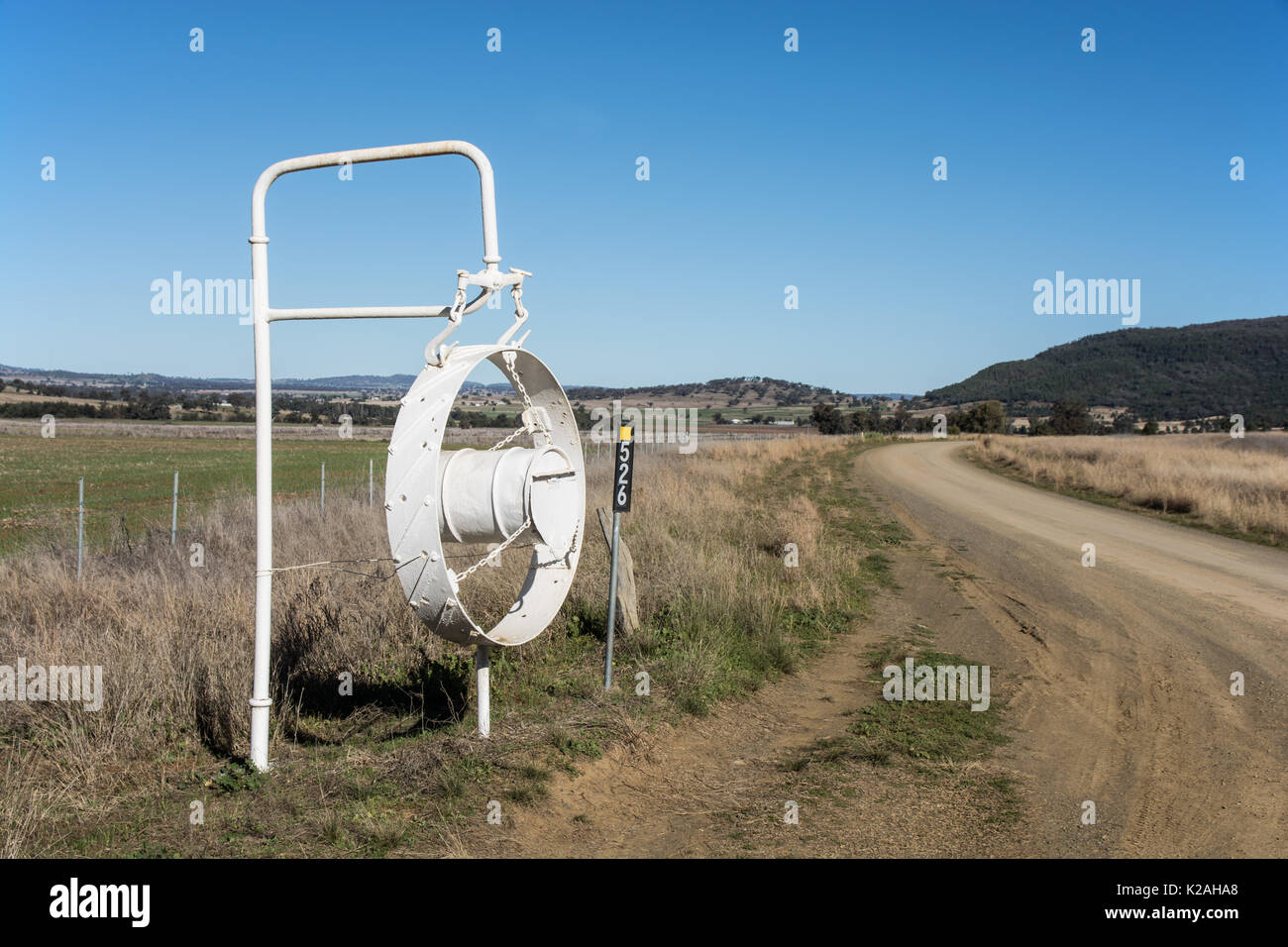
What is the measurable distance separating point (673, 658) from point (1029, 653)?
12.6ft

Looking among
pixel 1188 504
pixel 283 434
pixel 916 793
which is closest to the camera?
pixel 916 793

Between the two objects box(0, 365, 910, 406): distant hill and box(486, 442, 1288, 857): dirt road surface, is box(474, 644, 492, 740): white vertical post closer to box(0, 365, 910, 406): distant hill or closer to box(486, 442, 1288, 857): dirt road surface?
box(486, 442, 1288, 857): dirt road surface

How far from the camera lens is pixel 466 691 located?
6.78m

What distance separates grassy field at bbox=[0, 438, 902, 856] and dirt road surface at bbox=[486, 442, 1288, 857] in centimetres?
40

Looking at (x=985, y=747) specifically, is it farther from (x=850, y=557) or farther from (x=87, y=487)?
(x=87, y=487)

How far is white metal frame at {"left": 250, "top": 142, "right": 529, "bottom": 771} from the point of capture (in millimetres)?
4957

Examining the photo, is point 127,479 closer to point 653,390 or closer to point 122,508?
point 122,508

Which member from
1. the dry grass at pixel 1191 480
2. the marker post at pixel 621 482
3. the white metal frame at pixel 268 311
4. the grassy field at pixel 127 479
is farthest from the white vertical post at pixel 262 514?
the dry grass at pixel 1191 480

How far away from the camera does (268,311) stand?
5.03 metres

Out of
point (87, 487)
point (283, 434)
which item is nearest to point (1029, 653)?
point (87, 487)

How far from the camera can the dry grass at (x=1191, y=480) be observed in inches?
663

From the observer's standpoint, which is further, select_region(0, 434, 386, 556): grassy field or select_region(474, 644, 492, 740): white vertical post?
select_region(0, 434, 386, 556): grassy field

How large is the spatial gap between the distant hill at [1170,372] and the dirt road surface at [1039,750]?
76.4 meters

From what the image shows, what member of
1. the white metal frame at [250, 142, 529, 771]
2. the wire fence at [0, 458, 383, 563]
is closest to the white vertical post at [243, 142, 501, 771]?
the white metal frame at [250, 142, 529, 771]
